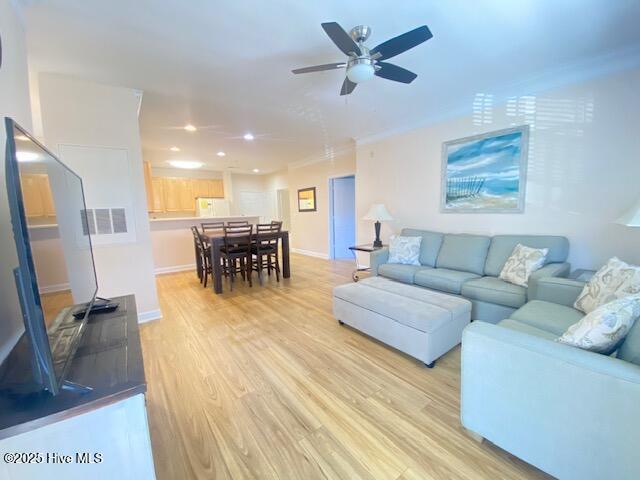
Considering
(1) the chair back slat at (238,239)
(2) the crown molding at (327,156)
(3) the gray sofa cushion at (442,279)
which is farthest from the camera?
(2) the crown molding at (327,156)

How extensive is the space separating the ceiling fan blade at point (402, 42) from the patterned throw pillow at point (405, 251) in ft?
7.58

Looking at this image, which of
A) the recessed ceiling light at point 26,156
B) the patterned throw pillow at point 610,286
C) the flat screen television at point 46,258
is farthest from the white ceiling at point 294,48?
the patterned throw pillow at point 610,286

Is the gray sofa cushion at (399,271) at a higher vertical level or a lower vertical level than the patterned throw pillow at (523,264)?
lower

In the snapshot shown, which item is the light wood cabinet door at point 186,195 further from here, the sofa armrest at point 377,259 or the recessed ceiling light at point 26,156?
the recessed ceiling light at point 26,156

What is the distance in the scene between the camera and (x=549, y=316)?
1808 mm

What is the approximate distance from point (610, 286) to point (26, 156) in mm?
3075

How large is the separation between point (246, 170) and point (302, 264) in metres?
3.92

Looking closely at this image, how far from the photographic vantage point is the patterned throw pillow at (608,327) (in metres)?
1.15

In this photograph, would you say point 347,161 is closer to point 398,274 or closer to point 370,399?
point 398,274

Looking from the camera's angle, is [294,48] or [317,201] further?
[317,201]

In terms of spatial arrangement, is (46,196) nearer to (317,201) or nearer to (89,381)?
(89,381)

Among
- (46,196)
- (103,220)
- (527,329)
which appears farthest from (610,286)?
(103,220)

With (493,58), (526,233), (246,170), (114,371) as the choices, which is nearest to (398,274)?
(526,233)

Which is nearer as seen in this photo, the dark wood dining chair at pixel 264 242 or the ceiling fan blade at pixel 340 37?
the ceiling fan blade at pixel 340 37
